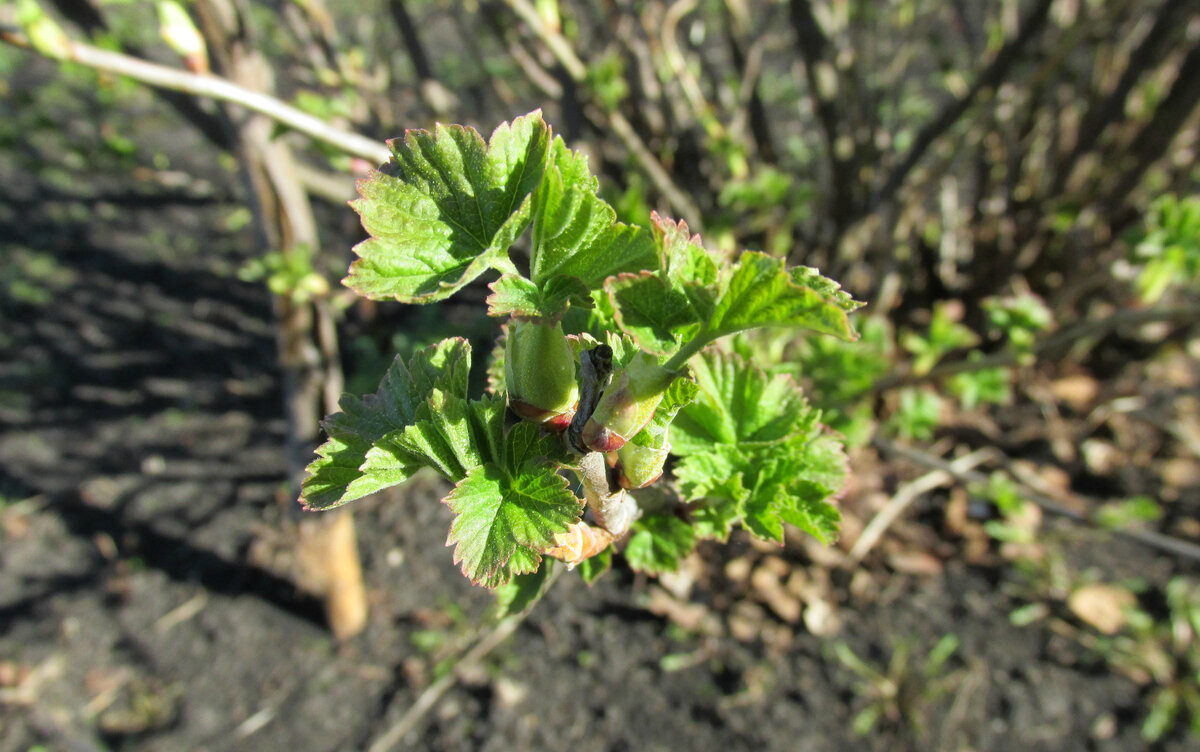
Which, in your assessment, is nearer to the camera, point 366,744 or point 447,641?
point 366,744

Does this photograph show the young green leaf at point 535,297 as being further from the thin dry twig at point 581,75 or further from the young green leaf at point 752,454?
the thin dry twig at point 581,75

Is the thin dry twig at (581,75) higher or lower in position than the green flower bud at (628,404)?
higher

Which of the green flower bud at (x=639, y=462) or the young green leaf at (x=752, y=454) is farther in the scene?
the young green leaf at (x=752, y=454)

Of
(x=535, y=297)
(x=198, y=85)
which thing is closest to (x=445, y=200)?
(x=535, y=297)

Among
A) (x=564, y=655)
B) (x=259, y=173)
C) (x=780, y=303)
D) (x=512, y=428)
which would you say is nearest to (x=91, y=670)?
(x=564, y=655)

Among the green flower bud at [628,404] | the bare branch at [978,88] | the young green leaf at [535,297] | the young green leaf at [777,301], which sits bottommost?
the green flower bud at [628,404]

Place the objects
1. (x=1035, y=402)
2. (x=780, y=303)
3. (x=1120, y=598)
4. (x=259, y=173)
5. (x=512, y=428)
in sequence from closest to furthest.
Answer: (x=780, y=303), (x=512, y=428), (x=259, y=173), (x=1120, y=598), (x=1035, y=402)

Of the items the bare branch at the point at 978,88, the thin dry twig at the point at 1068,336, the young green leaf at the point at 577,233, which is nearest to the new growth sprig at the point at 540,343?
the young green leaf at the point at 577,233

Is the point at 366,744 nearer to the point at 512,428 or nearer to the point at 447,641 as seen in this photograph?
the point at 447,641
